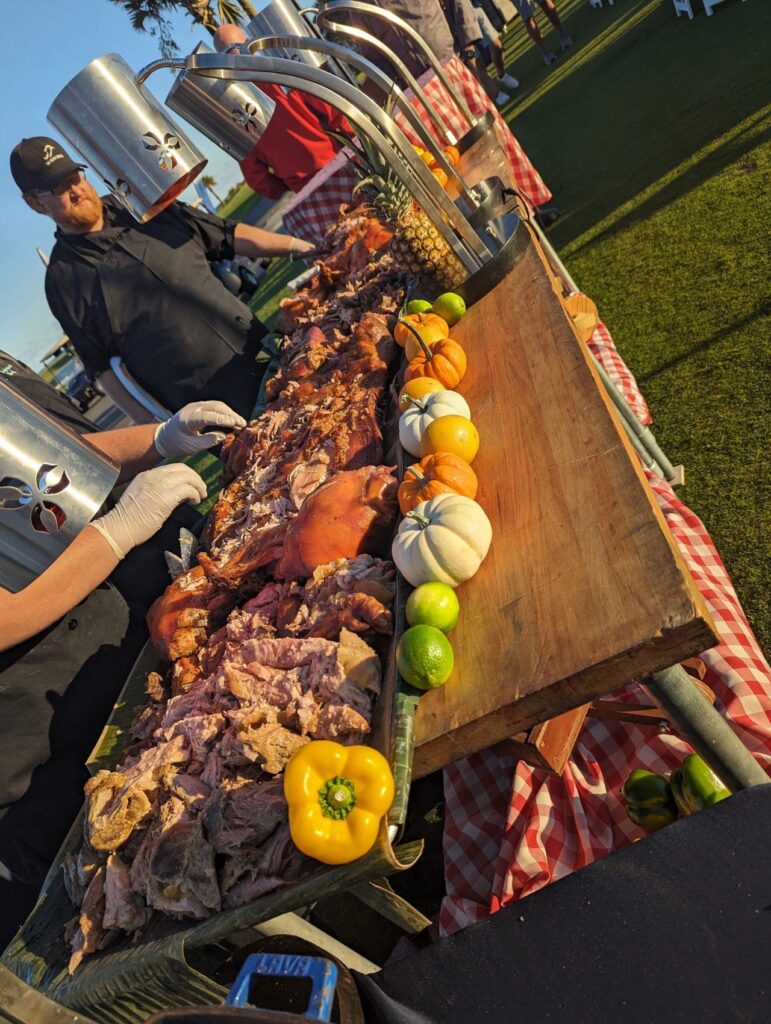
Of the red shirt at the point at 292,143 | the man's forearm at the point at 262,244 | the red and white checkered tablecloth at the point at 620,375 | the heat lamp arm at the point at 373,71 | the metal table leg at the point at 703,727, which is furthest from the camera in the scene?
the red shirt at the point at 292,143

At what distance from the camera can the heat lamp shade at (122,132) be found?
430 cm

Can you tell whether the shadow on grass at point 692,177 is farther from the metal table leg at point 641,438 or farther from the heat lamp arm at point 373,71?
the heat lamp arm at point 373,71

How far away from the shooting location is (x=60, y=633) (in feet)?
10.1

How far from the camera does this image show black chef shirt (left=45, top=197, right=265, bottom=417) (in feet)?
16.0

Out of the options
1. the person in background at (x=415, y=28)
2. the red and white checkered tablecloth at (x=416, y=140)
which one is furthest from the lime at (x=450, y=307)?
the person in background at (x=415, y=28)

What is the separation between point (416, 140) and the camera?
5684 mm

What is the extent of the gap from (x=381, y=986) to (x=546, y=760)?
0.87 metres

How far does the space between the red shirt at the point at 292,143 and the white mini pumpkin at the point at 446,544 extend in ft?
21.9

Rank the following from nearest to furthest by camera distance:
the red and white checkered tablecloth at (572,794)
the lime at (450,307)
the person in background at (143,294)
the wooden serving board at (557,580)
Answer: the wooden serving board at (557,580) < the red and white checkered tablecloth at (572,794) < the lime at (450,307) < the person in background at (143,294)

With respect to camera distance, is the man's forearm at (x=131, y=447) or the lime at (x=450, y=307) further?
the man's forearm at (x=131, y=447)

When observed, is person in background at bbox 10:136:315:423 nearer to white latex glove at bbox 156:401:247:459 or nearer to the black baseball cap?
the black baseball cap

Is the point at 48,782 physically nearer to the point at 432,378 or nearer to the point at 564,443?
the point at 432,378

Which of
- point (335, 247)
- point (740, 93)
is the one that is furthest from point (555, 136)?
point (335, 247)

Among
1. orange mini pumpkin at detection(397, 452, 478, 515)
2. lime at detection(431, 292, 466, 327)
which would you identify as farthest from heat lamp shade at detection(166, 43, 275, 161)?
orange mini pumpkin at detection(397, 452, 478, 515)
